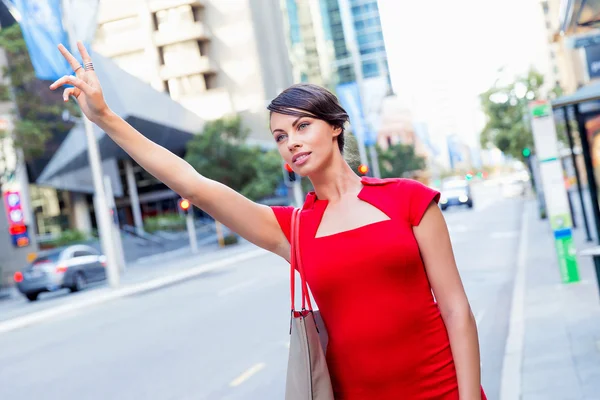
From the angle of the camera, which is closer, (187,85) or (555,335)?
(555,335)

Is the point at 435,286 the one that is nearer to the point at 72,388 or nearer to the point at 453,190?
the point at 72,388

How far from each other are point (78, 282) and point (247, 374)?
18.5 m

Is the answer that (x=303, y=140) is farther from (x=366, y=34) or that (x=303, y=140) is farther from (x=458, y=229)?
(x=366, y=34)

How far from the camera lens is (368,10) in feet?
486

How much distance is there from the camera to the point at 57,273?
25.3m

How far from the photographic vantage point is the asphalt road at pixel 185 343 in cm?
860

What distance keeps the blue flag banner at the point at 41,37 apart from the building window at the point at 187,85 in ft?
190

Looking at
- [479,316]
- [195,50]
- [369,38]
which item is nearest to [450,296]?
[479,316]

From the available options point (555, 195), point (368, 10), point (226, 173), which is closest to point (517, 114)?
point (226, 173)

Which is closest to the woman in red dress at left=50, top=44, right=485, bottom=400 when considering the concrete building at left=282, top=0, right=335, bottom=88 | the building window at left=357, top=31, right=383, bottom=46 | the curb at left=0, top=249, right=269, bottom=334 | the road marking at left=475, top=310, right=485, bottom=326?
the road marking at left=475, top=310, right=485, bottom=326

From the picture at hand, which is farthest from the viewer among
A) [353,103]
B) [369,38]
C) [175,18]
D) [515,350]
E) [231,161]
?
[369,38]

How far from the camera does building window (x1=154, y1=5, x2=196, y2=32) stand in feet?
248

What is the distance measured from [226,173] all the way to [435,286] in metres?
49.4

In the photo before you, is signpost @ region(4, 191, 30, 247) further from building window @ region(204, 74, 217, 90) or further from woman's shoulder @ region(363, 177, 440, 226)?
building window @ region(204, 74, 217, 90)
